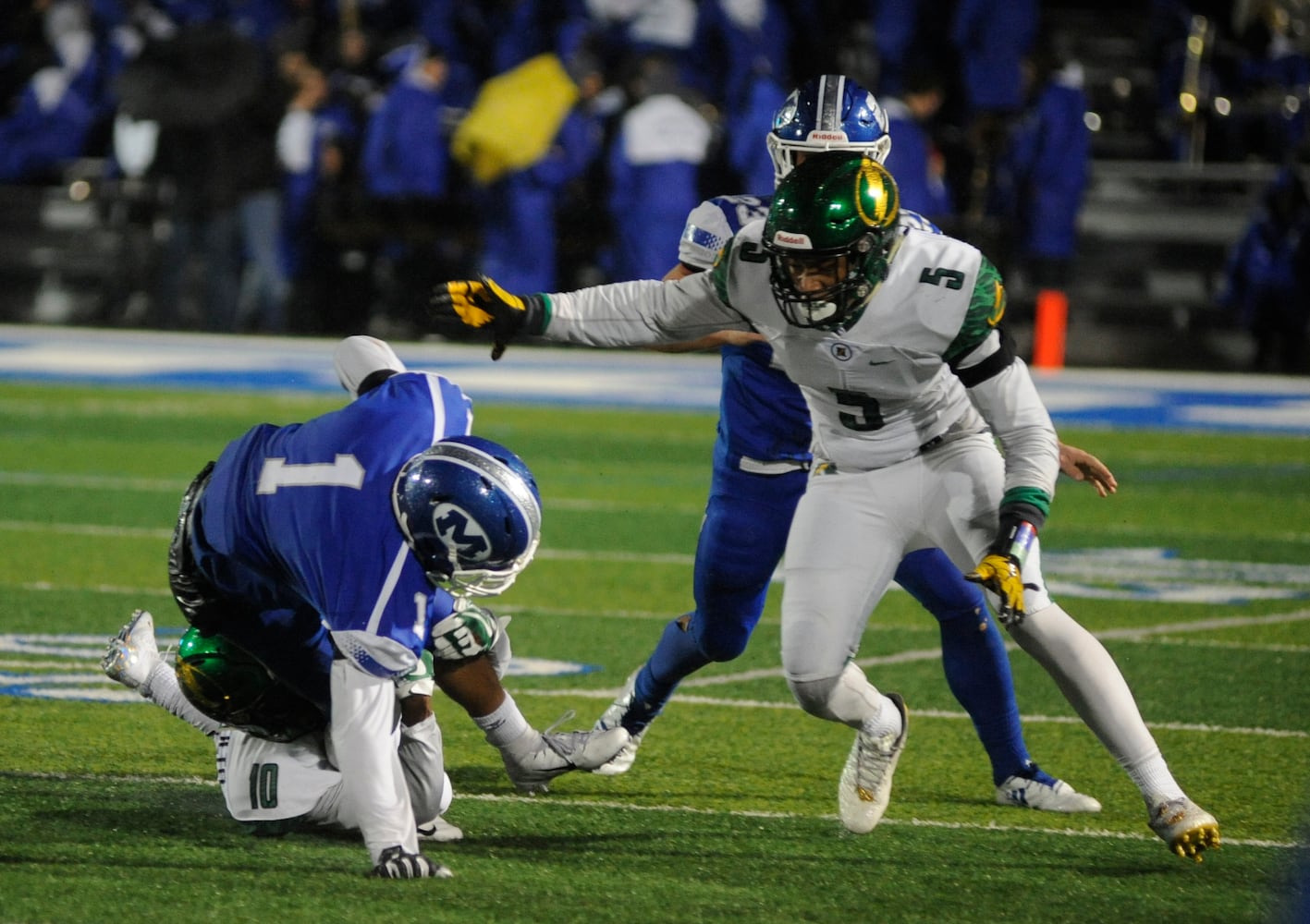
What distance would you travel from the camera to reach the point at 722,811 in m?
4.69

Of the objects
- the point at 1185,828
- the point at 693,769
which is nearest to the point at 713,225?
the point at 693,769

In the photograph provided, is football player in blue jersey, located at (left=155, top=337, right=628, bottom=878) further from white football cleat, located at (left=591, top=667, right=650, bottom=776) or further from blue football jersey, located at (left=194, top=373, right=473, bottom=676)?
white football cleat, located at (left=591, top=667, right=650, bottom=776)

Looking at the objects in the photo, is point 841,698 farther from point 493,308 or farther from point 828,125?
point 828,125

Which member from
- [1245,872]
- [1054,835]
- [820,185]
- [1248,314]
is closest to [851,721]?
[1054,835]

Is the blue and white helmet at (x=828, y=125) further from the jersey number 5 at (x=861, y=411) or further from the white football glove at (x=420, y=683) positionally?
the white football glove at (x=420, y=683)

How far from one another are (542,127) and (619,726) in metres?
10.5

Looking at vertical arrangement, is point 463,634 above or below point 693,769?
above

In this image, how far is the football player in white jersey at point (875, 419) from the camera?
4.21 m

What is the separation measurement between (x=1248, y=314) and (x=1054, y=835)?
10.7m

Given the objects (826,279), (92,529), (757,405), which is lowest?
Result: (92,529)

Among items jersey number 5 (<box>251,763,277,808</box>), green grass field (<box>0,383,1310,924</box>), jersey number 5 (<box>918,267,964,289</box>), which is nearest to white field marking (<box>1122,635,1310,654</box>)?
green grass field (<box>0,383,1310,924</box>)

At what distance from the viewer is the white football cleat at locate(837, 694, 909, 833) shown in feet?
14.5

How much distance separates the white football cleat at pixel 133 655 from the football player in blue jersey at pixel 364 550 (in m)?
0.60

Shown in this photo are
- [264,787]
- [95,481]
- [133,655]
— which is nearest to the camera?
[264,787]
